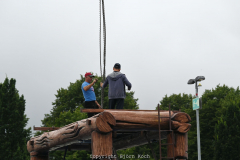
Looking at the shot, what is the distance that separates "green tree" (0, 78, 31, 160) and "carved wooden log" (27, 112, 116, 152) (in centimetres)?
1593

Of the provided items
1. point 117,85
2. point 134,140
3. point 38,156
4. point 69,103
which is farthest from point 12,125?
point 117,85

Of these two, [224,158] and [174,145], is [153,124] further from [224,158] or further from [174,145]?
[224,158]

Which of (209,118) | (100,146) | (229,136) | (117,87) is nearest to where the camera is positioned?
(100,146)

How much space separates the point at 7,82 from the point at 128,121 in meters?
22.5

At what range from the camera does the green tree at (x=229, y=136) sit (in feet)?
85.1

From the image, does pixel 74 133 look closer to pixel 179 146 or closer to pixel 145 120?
pixel 145 120

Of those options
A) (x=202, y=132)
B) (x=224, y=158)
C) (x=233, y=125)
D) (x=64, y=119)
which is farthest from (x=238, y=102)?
(x=64, y=119)

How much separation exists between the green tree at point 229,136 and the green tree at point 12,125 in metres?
12.8

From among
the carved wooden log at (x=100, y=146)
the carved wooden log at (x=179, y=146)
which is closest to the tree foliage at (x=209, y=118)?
the carved wooden log at (x=179, y=146)

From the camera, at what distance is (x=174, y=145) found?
7.94 metres

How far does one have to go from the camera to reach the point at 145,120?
767 cm

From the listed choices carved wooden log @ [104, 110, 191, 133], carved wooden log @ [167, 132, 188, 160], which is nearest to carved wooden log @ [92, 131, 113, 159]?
carved wooden log @ [104, 110, 191, 133]

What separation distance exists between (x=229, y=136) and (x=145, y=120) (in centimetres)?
1980

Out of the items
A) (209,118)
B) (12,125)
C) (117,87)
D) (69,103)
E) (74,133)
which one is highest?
(69,103)
